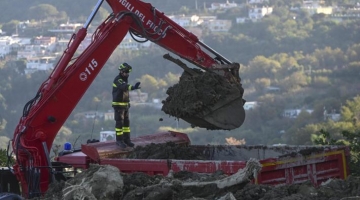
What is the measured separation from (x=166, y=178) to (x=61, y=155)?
409cm

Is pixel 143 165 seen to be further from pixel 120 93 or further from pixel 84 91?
pixel 84 91

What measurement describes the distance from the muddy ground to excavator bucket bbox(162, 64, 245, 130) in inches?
122

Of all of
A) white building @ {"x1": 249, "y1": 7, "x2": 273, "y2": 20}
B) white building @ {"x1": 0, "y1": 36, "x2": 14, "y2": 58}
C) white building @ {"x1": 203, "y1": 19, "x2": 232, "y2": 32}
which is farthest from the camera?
white building @ {"x1": 249, "y1": 7, "x2": 273, "y2": 20}

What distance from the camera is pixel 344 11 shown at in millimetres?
96125

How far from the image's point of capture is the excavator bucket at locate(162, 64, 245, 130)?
14.1 metres

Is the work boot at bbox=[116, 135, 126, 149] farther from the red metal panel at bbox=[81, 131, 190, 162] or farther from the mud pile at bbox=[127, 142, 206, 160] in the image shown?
the mud pile at bbox=[127, 142, 206, 160]

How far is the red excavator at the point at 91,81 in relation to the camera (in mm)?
14180

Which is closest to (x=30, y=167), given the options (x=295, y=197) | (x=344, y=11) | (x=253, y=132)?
(x=295, y=197)

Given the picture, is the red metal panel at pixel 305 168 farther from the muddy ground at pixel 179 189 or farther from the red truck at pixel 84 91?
the muddy ground at pixel 179 189

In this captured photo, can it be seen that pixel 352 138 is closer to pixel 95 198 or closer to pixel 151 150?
pixel 151 150

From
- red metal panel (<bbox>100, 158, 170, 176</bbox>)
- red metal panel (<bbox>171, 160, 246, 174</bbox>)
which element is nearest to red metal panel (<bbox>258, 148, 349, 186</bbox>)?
red metal panel (<bbox>171, 160, 246, 174</bbox>)

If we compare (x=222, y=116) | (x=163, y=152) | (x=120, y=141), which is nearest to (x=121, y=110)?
(x=120, y=141)

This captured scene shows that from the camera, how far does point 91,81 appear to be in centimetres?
1467

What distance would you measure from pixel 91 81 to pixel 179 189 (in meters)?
5.01
